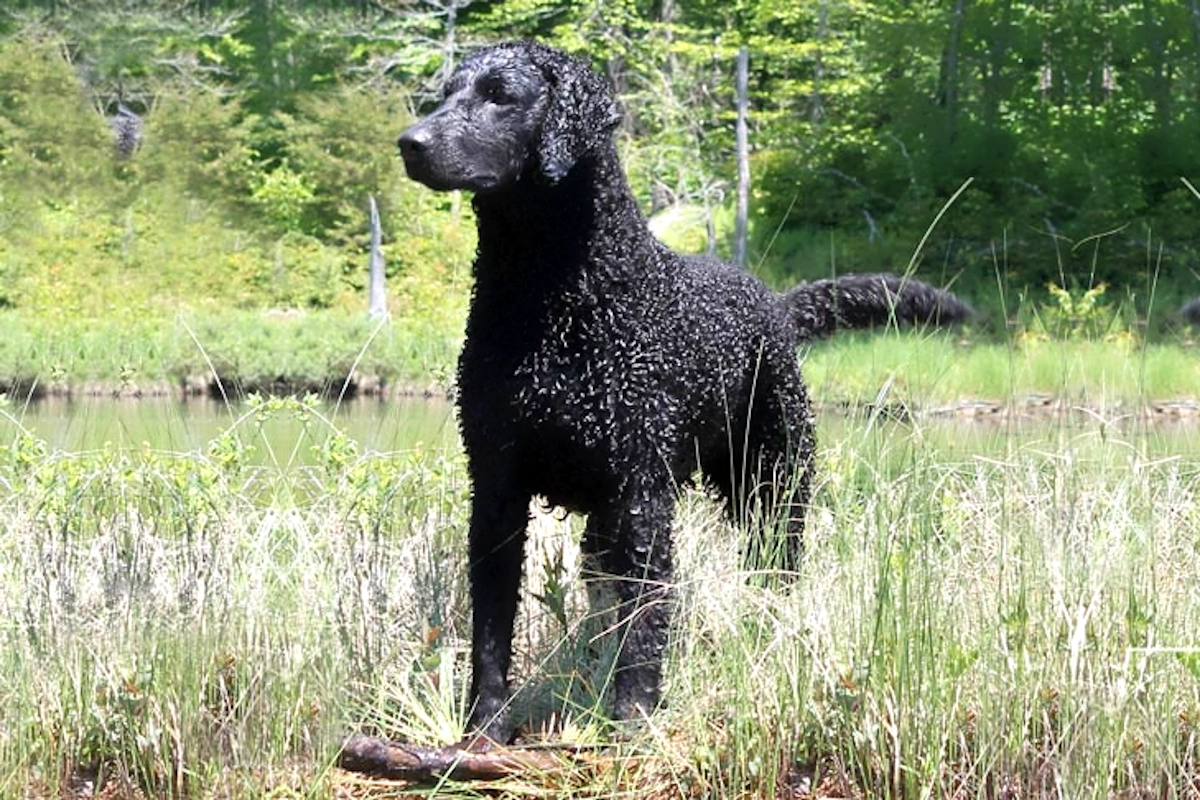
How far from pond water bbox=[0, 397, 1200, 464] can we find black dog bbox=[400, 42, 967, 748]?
0.59 metres

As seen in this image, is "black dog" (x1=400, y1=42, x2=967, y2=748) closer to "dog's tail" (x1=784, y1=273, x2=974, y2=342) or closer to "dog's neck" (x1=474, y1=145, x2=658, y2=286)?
"dog's neck" (x1=474, y1=145, x2=658, y2=286)

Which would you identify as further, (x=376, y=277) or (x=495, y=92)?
(x=376, y=277)

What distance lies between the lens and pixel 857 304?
15.6ft

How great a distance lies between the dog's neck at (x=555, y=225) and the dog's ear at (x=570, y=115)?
0.06 m

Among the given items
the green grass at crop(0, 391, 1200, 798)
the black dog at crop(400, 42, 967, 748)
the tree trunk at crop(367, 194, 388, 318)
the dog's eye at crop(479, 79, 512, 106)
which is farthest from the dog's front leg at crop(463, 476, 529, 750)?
the tree trunk at crop(367, 194, 388, 318)

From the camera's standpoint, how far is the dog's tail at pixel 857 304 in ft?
15.2

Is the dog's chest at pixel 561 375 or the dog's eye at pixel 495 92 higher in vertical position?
the dog's eye at pixel 495 92

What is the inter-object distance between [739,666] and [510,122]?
4.30 ft

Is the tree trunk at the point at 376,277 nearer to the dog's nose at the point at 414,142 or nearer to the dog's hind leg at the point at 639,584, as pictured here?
the dog's hind leg at the point at 639,584

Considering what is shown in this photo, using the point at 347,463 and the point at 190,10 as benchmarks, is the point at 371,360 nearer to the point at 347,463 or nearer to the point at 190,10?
the point at 347,463

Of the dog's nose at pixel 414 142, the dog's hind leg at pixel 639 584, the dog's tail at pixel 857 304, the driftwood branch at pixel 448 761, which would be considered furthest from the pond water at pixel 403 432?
the dog's nose at pixel 414 142

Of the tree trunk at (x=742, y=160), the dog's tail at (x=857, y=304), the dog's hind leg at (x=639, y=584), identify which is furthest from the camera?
the tree trunk at (x=742, y=160)

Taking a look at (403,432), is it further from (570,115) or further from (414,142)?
(414,142)

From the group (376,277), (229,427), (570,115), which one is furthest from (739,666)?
(376,277)
